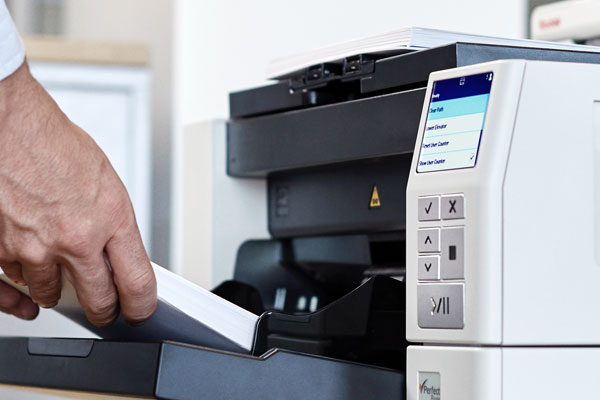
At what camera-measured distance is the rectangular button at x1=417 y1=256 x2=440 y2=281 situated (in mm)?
613

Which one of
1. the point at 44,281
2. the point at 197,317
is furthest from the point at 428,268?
the point at 44,281

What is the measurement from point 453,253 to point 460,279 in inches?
0.7

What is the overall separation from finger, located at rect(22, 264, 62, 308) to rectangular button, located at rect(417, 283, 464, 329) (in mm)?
259

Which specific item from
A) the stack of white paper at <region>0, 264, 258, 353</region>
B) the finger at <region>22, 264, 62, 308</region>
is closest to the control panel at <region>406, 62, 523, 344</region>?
the stack of white paper at <region>0, 264, 258, 353</region>

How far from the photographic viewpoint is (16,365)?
75 centimetres

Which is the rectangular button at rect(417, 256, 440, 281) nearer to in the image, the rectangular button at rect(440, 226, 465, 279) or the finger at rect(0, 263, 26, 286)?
the rectangular button at rect(440, 226, 465, 279)

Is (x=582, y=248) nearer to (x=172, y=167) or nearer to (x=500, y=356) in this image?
(x=500, y=356)

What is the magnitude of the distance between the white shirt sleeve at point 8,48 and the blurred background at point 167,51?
1.34 feet

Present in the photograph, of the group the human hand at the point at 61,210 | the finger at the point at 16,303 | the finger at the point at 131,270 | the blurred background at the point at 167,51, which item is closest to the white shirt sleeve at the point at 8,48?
the human hand at the point at 61,210

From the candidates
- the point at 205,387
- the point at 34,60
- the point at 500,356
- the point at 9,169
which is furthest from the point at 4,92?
the point at 34,60

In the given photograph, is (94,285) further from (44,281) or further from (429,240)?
(429,240)

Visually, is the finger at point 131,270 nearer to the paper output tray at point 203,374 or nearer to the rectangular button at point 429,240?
the paper output tray at point 203,374

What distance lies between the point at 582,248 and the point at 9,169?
1.28 feet

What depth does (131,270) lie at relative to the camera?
24.9 inches
